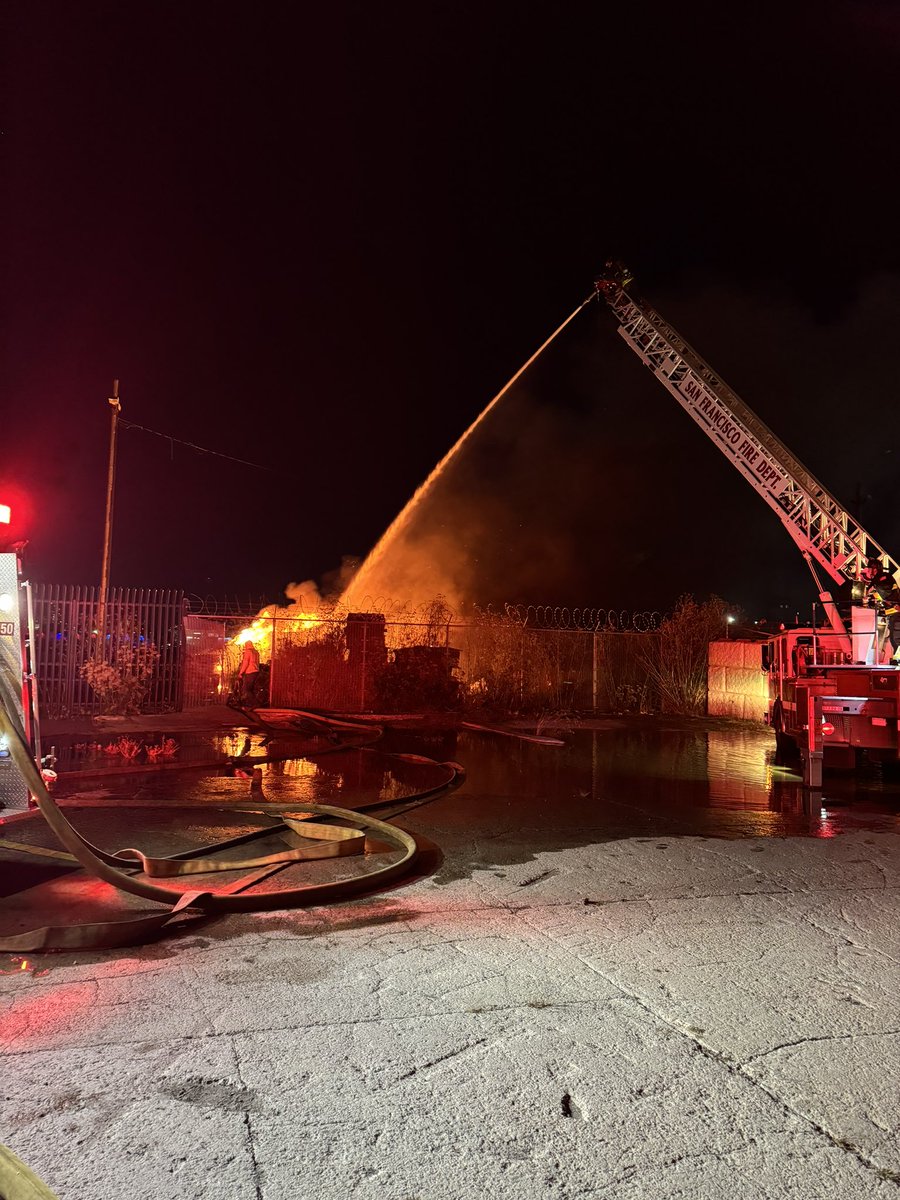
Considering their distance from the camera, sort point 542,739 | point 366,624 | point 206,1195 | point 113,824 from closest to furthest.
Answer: point 206,1195 < point 113,824 < point 542,739 < point 366,624

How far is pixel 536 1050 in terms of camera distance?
307 centimetres

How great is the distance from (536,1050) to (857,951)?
2155 millimetres

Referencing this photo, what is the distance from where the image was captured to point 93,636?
16.5 metres

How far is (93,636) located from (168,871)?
12452 millimetres

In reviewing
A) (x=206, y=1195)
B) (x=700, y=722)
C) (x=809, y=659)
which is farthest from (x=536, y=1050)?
(x=700, y=722)

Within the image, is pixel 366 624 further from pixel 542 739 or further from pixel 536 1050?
pixel 536 1050

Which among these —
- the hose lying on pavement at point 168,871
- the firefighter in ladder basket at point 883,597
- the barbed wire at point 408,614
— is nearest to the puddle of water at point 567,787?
the hose lying on pavement at point 168,871

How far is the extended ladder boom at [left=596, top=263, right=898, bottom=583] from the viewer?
→ 14.1 metres

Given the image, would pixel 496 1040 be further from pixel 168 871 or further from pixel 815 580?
pixel 815 580

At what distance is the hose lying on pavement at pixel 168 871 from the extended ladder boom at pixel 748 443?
35.2 feet

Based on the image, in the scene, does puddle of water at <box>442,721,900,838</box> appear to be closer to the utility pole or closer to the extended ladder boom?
the extended ladder boom

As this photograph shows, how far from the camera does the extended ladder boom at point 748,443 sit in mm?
14055

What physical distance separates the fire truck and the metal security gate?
452 inches

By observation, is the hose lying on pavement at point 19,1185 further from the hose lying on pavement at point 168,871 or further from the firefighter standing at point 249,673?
the firefighter standing at point 249,673
